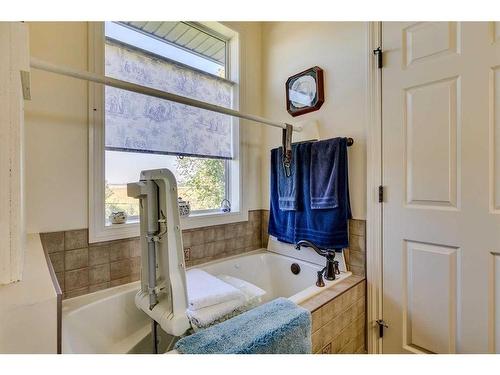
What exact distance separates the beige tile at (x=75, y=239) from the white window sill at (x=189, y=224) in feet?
0.13

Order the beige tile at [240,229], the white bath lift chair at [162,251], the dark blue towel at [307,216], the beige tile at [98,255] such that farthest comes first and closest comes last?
1. the beige tile at [240,229]
2. the dark blue towel at [307,216]
3. the beige tile at [98,255]
4. the white bath lift chair at [162,251]

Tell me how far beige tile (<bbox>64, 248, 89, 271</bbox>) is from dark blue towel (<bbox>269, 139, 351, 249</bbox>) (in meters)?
1.33

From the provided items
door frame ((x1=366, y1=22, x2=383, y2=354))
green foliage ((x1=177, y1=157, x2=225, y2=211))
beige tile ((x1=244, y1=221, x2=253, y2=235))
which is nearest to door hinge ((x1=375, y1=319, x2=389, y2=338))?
door frame ((x1=366, y1=22, x2=383, y2=354))

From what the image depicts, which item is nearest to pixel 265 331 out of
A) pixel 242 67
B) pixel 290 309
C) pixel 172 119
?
pixel 290 309

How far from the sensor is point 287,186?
1909 mm

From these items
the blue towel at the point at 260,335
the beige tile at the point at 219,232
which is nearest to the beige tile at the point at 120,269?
the beige tile at the point at 219,232

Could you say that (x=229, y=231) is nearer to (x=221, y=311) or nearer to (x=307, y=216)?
(x=307, y=216)

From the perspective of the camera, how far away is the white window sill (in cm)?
144

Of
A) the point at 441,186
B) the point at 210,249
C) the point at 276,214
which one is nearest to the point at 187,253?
the point at 210,249

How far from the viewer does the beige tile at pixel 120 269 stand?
146cm

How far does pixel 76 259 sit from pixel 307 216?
4.84 ft

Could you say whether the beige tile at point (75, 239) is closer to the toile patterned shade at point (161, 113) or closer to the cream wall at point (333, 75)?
the toile patterned shade at point (161, 113)
